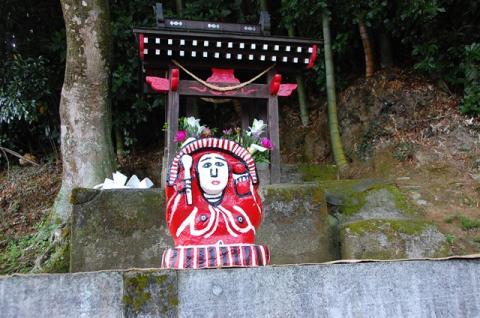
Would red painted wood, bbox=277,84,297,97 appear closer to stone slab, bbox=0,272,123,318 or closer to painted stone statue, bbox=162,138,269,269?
painted stone statue, bbox=162,138,269,269

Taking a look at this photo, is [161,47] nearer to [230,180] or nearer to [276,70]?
[276,70]

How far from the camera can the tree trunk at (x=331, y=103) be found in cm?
838

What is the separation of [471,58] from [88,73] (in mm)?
5870

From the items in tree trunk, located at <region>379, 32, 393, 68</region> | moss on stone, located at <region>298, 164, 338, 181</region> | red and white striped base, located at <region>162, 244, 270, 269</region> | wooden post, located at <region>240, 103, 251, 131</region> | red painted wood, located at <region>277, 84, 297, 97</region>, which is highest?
tree trunk, located at <region>379, 32, 393, 68</region>

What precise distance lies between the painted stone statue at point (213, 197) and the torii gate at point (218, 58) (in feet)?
7.92

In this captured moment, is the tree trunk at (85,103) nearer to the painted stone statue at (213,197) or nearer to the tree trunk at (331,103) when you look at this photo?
the painted stone statue at (213,197)

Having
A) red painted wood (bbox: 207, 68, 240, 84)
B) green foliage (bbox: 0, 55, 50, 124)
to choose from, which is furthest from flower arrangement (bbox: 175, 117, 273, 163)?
green foliage (bbox: 0, 55, 50, 124)

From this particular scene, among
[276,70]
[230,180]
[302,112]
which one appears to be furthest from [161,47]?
[302,112]

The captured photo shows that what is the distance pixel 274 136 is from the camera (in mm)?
6449

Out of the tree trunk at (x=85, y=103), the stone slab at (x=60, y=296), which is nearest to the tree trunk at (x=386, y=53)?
the tree trunk at (x=85, y=103)

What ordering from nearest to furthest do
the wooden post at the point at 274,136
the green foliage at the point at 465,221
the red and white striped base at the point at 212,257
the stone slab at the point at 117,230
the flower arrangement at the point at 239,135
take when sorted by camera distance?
the red and white striped base at the point at 212,257 < the stone slab at the point at 117,230 < the flower arrangement at the point at 239,135 < the green foliage at the point at 465,221 < the wooden post at the point at 274,136

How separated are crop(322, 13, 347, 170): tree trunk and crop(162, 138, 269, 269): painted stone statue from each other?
4.99 m

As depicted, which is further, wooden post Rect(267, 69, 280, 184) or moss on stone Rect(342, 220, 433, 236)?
wooden post Rect(267, 69, 280, 184)

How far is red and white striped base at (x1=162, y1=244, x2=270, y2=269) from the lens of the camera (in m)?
3.05
